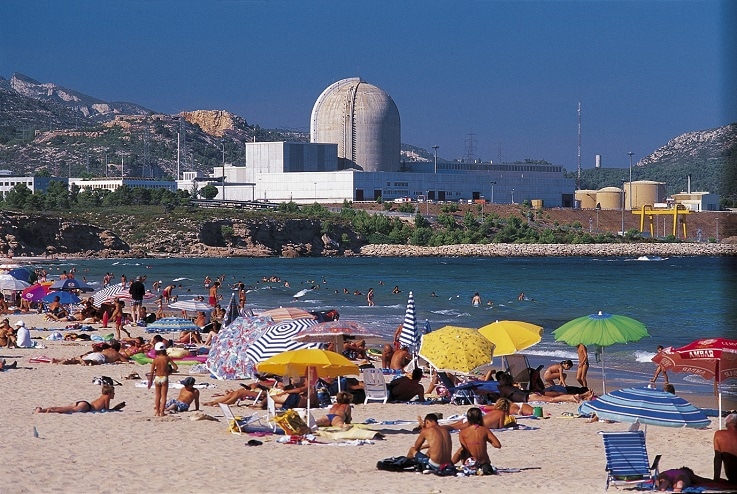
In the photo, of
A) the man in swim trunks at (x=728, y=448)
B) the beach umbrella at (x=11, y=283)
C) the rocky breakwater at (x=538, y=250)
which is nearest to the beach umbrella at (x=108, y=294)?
the beach umbrella at (x=11, y=283)

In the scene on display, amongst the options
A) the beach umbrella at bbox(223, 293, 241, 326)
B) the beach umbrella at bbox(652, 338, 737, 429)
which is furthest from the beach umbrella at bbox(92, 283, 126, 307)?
the beach umbrella at bbox(652, 338, 737, 429)

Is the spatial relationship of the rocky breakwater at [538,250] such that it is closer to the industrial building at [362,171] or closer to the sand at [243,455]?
the industrial building at [362,171]

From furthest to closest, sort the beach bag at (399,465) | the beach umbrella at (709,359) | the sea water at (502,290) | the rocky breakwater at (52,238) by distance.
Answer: the rocky breakwater at (52,238) < the sea water at (502,290) < the beach umbrella at (709,359) < the beach bag at (399,465)

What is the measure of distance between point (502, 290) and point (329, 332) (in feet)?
119

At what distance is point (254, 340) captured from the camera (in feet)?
55.5

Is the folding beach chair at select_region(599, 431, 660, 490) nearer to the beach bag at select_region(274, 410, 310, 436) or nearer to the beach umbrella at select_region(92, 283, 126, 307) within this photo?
the beach bag at select_region(274, 410, 310, 436)

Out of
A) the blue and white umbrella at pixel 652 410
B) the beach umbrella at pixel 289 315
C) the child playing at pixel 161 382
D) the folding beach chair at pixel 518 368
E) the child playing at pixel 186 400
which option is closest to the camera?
the blue and white umbrella at pixel 652 410

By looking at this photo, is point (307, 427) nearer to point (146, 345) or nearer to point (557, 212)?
point (146, 345)

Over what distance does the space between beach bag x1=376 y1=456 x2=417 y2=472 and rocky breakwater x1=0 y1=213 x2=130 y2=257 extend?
252 ft

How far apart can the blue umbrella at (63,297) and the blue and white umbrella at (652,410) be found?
2094 cm

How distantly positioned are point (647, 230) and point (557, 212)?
12.0 metres

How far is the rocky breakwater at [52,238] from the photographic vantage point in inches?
3391

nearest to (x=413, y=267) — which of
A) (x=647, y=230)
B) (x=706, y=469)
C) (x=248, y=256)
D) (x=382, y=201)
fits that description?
(x=248, y=256)

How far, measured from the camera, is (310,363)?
13.9 metres
